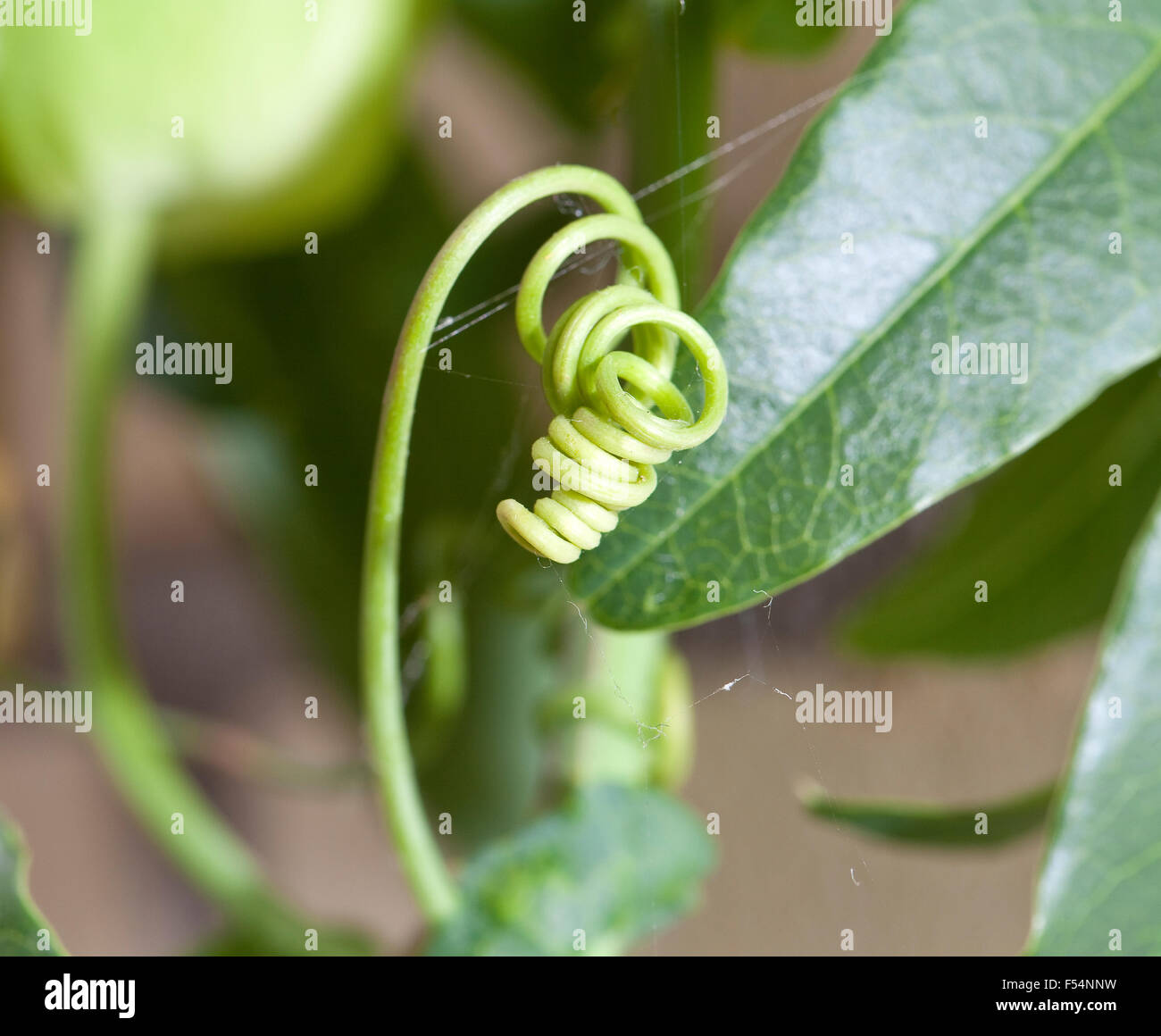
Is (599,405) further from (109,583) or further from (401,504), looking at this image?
(109,583)

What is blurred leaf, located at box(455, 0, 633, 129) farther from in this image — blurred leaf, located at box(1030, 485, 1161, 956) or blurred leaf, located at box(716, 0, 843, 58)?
blurred leaf, located at box(1030, 485, 1161, 956)

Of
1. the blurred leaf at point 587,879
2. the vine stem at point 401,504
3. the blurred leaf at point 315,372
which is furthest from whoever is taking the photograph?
the blurred leaf at point 315,372

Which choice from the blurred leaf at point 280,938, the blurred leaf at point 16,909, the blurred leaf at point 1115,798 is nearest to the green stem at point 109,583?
the blurred leaf at point 280,938

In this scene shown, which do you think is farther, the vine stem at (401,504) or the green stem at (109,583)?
the green stem at (109,583)

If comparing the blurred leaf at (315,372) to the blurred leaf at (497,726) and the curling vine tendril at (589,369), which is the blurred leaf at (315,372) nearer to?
the blurred leaf at (497,726)

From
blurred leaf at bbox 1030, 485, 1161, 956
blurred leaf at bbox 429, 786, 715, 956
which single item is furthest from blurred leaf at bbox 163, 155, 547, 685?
blurred leaf at bbox 1030, 485, 1161, 956

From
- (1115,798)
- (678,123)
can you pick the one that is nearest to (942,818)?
(1115,798)
